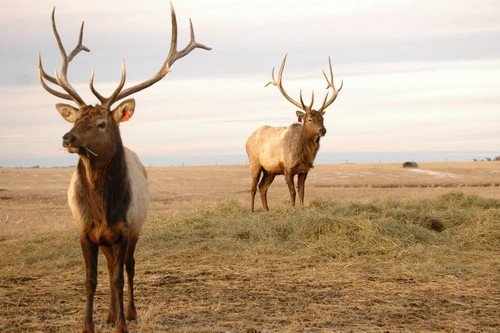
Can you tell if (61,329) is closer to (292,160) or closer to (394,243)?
(394,243)

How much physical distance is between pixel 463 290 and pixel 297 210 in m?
6.10

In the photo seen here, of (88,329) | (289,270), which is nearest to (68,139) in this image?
(88,329)

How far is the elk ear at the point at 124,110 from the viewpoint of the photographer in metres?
6.81

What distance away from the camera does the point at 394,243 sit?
11.2 m

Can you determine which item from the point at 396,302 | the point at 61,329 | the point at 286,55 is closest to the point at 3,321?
the point at 61,329

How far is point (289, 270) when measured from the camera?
32.4ft

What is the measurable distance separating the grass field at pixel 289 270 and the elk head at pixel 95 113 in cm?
185

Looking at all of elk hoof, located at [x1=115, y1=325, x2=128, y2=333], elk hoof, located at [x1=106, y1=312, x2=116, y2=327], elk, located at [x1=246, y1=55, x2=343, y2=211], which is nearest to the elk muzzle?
elk hoof, located at [x1=115, y1=325, x2=128, y2=333]

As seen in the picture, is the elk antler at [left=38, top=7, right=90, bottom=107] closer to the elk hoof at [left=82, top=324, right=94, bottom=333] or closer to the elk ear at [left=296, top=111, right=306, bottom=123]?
the elk hoof at [left=82, top=324, right=94, bottom=333]

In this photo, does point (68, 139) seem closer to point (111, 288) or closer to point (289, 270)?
point (111, 288)

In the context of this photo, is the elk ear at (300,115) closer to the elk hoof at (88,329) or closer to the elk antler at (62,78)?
the elk antler at (62,78)

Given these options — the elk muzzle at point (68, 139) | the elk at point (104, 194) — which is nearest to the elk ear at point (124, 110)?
the elk at point (104, 194)

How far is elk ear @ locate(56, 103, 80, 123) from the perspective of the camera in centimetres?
679

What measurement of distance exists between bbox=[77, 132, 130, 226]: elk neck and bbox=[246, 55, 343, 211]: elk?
9575 mm
